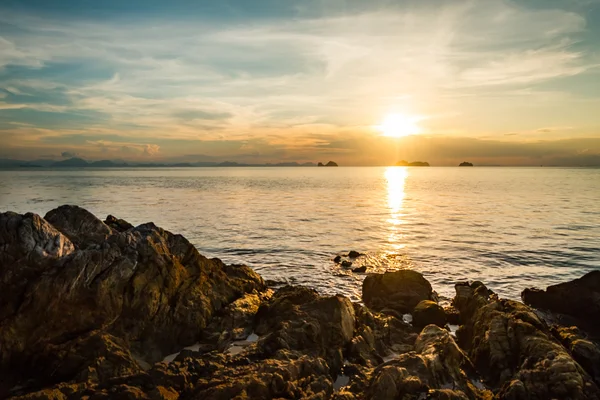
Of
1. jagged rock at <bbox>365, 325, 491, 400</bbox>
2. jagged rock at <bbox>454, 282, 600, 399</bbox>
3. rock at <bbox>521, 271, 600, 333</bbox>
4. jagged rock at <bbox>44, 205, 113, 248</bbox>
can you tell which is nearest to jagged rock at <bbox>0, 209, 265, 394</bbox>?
jagged rock at <bbox>44, 205, 113, 248</bbox>

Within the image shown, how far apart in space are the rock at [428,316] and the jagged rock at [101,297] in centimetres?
909

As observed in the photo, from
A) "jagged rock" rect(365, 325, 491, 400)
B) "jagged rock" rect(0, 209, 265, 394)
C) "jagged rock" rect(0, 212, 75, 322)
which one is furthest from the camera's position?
"jagged rock" rect(0, 212, 75, 322)

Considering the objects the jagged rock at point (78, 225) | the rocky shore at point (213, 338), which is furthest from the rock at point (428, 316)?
the jagged rock at point (78, 225)

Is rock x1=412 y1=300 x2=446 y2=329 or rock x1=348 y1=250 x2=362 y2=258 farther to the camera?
rock x1=348 y1=250 x2=362 y2=258

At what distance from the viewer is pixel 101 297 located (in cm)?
1305

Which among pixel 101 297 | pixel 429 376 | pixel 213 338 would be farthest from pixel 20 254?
pixel 429 376

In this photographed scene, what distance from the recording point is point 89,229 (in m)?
18.2

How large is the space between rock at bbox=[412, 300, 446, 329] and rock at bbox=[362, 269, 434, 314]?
1786 mm

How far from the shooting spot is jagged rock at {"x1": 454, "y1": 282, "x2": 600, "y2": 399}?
34.8 ft

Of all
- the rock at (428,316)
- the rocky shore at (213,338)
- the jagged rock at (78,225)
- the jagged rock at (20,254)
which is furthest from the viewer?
the jagged rock at (78,225)

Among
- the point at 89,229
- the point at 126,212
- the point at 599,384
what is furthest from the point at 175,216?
the point at 599,384

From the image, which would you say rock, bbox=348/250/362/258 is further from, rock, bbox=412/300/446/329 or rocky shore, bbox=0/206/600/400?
rock, bbox=412/300/446/329

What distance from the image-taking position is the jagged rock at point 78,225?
17.5 metres

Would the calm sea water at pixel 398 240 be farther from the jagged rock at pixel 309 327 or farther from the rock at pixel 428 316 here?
the jagged rock at pixel 309 327
